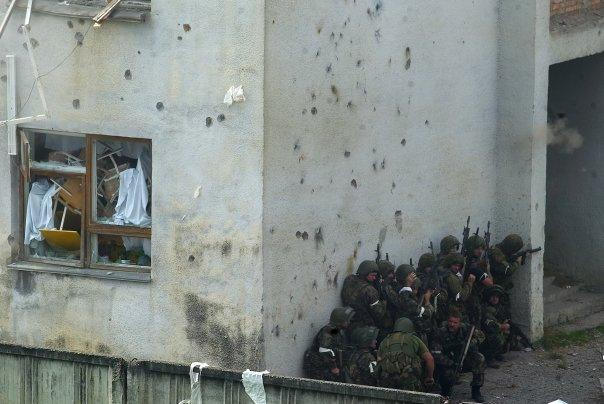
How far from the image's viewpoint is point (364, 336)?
1483cm

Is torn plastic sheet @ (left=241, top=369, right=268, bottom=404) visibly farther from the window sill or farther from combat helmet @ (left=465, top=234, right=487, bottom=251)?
combat helmet @ (left=465, top=234, right=487, bottom=251)

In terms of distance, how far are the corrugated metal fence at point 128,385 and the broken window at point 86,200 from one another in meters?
2.98

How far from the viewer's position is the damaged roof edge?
1409 cm

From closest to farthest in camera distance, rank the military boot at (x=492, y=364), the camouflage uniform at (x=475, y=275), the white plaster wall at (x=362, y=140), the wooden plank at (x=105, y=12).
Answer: the wooden plank at (x=105, y=12), the white plaster wall at (x=362, y=140), the camouflage uniform at (x=475, y=275), the military boot at (x=492, y=364)

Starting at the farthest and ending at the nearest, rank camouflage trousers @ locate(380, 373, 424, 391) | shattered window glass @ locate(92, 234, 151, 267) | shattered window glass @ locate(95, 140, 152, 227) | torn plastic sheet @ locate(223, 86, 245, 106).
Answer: shattered window glass @ locate(92, 234, 151, 267)
shattered window glass @ locate(95, 140, 152, 227)
camouflage trousers @ locate(380, 373, 424, 391)
torn plastic sheet @ locate(223, 86, 245, 106)

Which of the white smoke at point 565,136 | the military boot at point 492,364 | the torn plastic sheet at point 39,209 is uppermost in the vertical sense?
the white smoke at point 565,136

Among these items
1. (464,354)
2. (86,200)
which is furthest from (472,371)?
(86,200)

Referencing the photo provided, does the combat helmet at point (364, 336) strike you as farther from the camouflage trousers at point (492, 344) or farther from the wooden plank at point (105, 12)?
the wooden plank at point (105, 12)

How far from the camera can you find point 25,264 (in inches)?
592

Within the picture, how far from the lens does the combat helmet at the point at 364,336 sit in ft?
48.5

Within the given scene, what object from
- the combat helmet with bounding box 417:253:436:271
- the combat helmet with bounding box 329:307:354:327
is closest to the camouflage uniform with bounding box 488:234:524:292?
the combat helmet with bounding box 417:253:436:271

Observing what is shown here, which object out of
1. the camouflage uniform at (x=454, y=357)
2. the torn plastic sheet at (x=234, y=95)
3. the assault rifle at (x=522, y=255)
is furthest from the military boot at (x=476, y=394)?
the torn plastic sheet at (x=234, y=95)

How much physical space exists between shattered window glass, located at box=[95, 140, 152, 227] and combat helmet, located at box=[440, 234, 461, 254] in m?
3.34

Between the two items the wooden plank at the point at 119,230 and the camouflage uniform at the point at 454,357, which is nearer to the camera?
the wooden plank at the point at 119,230
